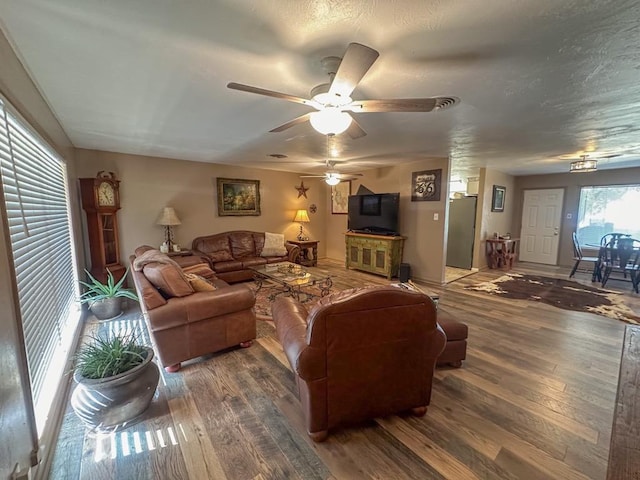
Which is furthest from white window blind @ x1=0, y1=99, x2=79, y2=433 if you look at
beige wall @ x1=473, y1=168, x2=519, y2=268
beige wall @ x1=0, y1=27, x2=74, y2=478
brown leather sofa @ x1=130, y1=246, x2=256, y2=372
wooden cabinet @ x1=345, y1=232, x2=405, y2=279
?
beige wall @ x1=473, y1=168, x2=519, y2=268

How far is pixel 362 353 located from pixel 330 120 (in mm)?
1444

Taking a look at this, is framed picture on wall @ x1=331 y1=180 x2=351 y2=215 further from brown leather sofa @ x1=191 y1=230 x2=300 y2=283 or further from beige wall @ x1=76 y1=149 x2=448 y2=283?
brown leather sofa @ x1=191 y1=230 x2=300 y2=283

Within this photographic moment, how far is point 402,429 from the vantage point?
1.74 m

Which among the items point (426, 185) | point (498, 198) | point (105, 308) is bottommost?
point (105, 308)

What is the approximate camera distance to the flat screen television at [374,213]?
537cm

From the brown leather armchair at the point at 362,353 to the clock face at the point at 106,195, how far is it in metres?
3.68

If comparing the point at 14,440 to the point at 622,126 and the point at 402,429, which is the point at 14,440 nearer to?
the point at 402,429

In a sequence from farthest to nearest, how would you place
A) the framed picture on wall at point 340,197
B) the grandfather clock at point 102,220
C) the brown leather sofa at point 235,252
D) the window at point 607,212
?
1. the framed picture on wall at point 340,197
2. the window at point 607,212
3. the brown leather sofa at point 235,252
4. the grandfather clock at point 102,220

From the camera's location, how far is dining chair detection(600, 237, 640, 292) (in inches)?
182

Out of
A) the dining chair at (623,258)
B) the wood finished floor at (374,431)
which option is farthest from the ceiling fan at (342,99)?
the dining chair at (623,258)

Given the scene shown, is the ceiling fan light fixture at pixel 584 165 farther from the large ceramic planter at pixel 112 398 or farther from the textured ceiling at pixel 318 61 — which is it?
the large ceramic planter at pixel 112 398

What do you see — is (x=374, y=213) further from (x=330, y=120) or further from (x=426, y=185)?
(x=330, y=120)

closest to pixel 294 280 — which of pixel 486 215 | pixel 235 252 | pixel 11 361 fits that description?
pixel 235 252

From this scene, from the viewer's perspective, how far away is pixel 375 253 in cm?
561
